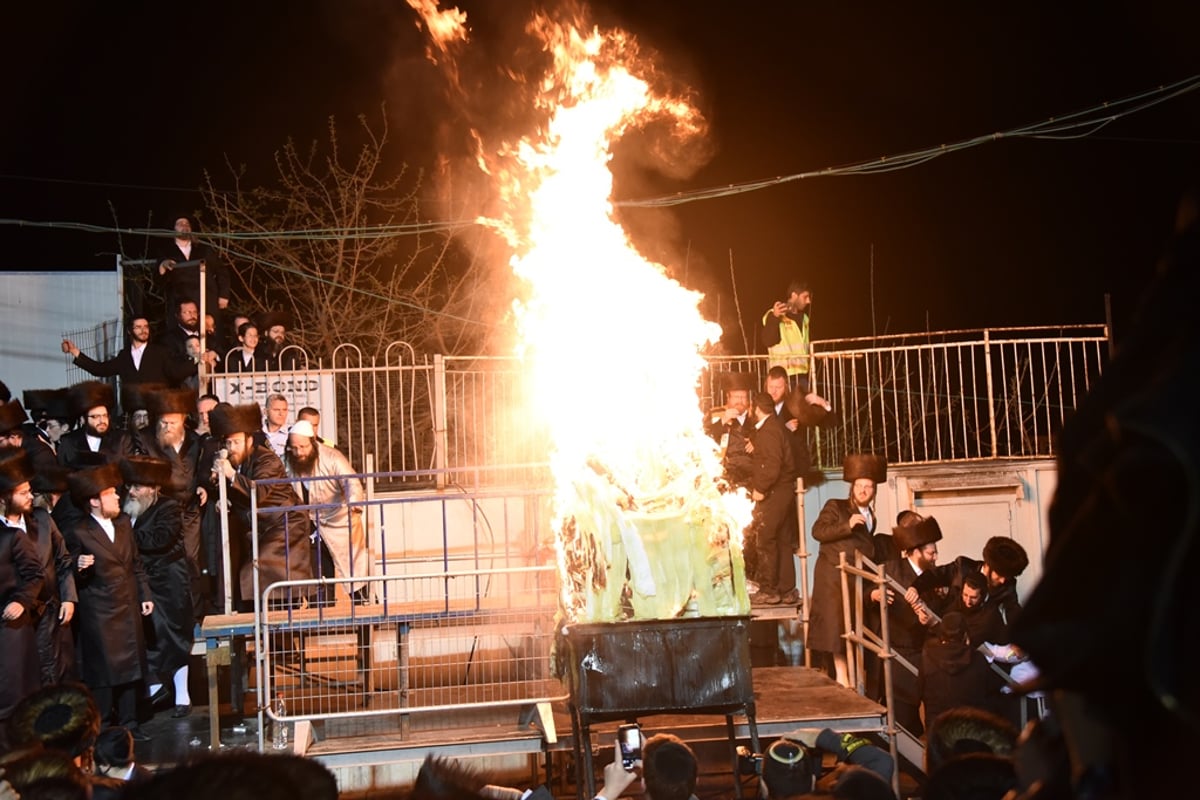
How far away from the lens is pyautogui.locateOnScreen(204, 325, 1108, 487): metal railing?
14.0 meters

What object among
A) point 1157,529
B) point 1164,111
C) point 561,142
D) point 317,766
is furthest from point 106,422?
point 1164,111

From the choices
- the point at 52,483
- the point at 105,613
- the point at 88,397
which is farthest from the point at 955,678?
the point at 88,397

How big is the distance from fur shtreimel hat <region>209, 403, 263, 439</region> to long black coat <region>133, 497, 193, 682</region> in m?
0.75

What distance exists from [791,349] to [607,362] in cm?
632

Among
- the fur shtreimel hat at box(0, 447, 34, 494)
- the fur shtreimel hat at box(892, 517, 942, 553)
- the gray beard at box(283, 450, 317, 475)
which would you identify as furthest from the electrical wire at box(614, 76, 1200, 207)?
the fur shtreimel hat at box(0, 447, 34, 494)

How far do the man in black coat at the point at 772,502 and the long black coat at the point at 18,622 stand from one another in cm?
640

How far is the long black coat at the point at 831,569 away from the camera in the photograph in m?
10.8

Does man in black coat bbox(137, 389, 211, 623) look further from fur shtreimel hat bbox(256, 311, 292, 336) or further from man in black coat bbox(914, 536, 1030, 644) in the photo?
man in black coat bbox(914, 536, 1030, 644)

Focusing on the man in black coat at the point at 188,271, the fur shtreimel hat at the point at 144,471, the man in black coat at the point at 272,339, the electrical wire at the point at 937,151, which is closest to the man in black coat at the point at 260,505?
the fur shtreimel hat at the point at 144,471

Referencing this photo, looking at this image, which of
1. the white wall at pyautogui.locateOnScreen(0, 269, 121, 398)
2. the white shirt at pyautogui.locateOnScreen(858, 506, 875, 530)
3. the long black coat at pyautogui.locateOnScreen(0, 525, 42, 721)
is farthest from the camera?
the white wall at pyautogui.locateOnScreen(0, 269, 121, 398)

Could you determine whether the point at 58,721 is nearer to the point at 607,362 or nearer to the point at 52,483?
the point at 607,362

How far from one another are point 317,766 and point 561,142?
267 inches

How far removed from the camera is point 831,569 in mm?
10758

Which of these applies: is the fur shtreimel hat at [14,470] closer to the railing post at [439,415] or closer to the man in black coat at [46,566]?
the man in black coat at [46,566]
